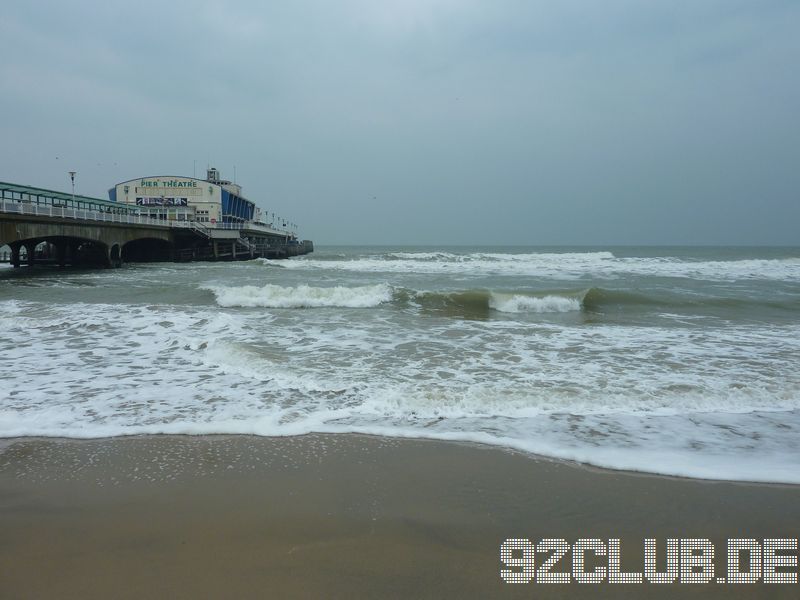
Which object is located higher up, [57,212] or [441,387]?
[57,212]

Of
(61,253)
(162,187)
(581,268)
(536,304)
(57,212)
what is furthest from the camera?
(162,187)

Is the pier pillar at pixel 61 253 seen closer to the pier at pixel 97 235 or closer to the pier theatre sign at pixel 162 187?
the pier at pixel 97 235

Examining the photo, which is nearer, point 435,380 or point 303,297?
point 435,380

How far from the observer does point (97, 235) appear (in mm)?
31000

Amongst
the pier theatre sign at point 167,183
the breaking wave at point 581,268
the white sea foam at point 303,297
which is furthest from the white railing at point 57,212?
the pier theatre sign at point 167,183

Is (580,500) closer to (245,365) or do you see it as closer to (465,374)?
(465,374)

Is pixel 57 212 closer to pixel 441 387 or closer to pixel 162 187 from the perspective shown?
pixel 441 387

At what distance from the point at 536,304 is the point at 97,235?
2897 centimetres

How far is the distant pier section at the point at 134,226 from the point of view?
83.4 ft

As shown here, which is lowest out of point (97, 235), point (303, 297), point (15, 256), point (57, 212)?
point (303, 297)

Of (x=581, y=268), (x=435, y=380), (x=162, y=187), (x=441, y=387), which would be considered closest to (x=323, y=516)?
(x=441, y=387)

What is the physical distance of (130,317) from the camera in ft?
39.3

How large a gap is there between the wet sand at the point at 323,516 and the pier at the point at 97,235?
83.5ft

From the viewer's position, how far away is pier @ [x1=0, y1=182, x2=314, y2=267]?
24.5 m
